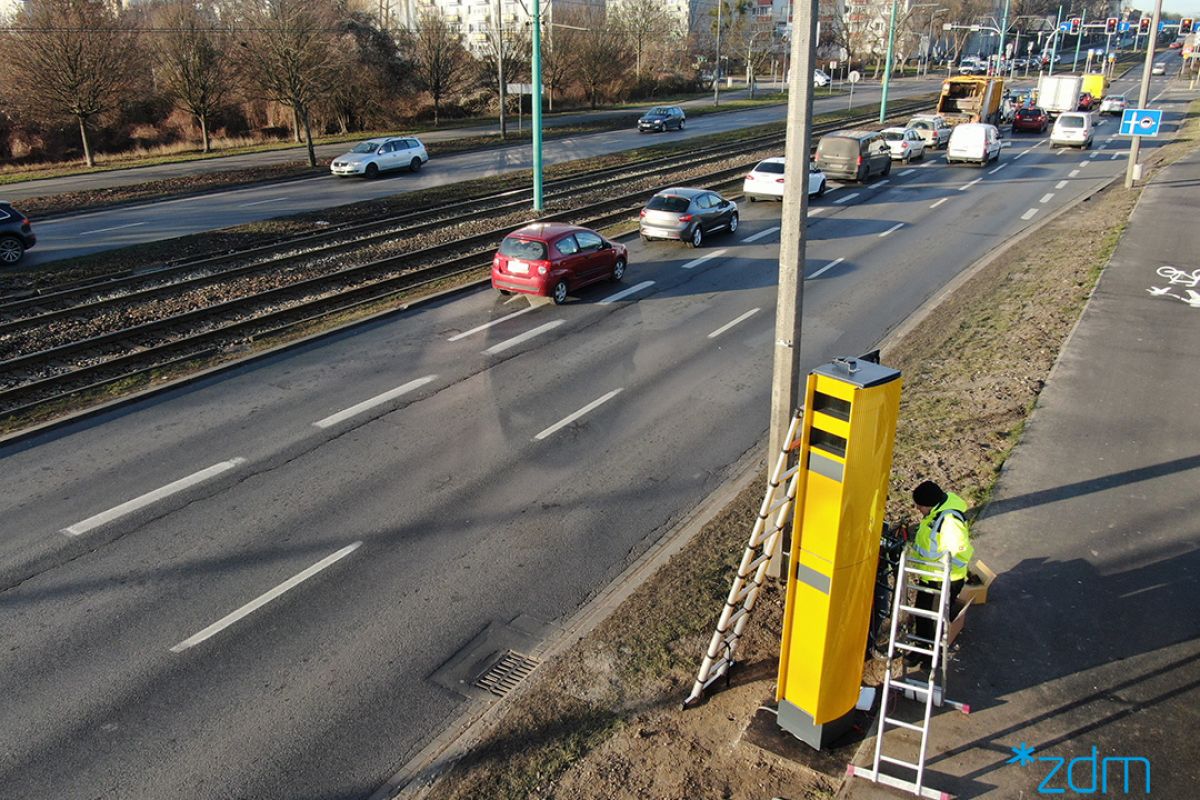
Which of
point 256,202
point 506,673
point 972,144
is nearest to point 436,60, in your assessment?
point 256,202

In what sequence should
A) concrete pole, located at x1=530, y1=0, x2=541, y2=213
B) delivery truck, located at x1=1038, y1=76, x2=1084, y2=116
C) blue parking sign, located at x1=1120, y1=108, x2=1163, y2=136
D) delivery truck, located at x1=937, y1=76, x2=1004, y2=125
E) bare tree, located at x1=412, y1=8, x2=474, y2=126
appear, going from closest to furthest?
concrete pole, located at x1=530, y1=0, x2=541, y2=213 < blue parking sign, located at x1=1120, y1=108, x2=1163, y2=136 < delivery truck, located at x1=937, y1=76, x2=1004, y2=125 < delivery truck, located at x1=1038, y1=76, x2=1084, y2=116 < bare tree, located at x1=412, y1=8, x2=474, y2=126

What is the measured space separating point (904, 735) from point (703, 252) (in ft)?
60.3

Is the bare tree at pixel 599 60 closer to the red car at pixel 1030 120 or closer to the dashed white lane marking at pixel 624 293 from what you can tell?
the red car at pixel 1030 120

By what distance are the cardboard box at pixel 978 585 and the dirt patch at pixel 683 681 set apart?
1061 mm

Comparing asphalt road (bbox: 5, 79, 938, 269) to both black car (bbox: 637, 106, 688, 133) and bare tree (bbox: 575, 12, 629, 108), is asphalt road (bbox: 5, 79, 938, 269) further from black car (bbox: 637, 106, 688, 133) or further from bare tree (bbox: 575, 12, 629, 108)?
bare tree (bbox: 575, 12, 629, 108)

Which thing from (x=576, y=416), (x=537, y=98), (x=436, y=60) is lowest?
(x=576, y=416)

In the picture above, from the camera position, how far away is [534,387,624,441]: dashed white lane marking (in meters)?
12.3

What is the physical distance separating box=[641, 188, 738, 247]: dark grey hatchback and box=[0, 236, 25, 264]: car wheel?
1597 cm

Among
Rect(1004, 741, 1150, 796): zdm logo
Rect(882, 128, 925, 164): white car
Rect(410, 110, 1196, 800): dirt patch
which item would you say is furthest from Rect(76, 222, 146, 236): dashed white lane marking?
Rect(882, 128, 925, 164): white car

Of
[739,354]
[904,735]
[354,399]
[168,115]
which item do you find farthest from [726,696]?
[168,115]

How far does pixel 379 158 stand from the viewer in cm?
3709

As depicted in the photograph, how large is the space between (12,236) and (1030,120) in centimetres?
5001

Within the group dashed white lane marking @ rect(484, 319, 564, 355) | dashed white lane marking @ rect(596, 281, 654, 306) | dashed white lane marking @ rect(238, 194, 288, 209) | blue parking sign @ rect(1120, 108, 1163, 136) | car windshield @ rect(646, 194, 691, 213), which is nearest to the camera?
dashed white lane marking @ rect(484, 319, 564, 355)

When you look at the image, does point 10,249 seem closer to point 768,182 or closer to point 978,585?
point 768,182
